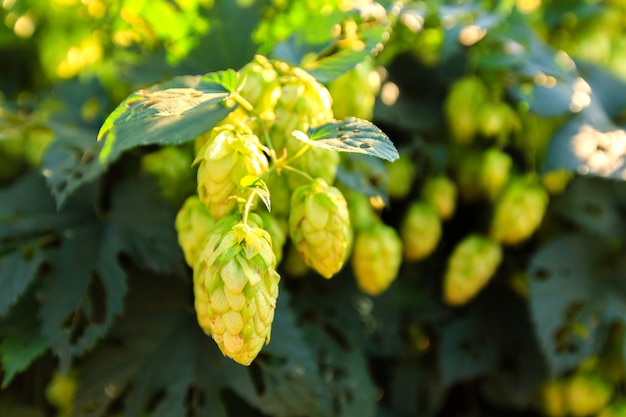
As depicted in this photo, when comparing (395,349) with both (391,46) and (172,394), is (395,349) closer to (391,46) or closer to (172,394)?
(172,394)

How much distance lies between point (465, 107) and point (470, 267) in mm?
244

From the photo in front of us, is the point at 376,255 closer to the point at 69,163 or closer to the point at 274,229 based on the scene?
the point at 274,229

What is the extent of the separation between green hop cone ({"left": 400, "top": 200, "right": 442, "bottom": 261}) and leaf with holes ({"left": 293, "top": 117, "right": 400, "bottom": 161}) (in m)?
0.39

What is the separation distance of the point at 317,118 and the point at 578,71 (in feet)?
2.33

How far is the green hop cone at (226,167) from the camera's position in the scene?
0.56 metres

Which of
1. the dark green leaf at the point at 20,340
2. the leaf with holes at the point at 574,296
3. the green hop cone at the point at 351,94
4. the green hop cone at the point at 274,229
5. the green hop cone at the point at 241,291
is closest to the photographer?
the green hop cone at the point at 241,291

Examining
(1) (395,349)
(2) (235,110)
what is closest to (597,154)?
(1) (395,349)

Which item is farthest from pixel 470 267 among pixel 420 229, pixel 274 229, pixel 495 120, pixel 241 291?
pixel 241 291

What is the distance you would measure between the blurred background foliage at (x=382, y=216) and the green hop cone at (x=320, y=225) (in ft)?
0.48

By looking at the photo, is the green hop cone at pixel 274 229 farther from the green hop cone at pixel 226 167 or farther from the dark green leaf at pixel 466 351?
the dark green leaf at pixel 466 351

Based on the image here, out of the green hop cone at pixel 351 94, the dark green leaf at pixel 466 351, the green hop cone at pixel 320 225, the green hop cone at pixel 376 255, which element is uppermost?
the green hop cone at pixel 320 225

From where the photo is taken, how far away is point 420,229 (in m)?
0.97

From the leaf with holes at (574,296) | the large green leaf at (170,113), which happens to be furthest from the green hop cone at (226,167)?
the leaf with holes at (574,296)

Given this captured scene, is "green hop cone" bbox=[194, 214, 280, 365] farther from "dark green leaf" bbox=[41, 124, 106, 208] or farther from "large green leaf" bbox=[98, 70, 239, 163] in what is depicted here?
"dark green leaf" bbox=[41, 124, 106, 208]
